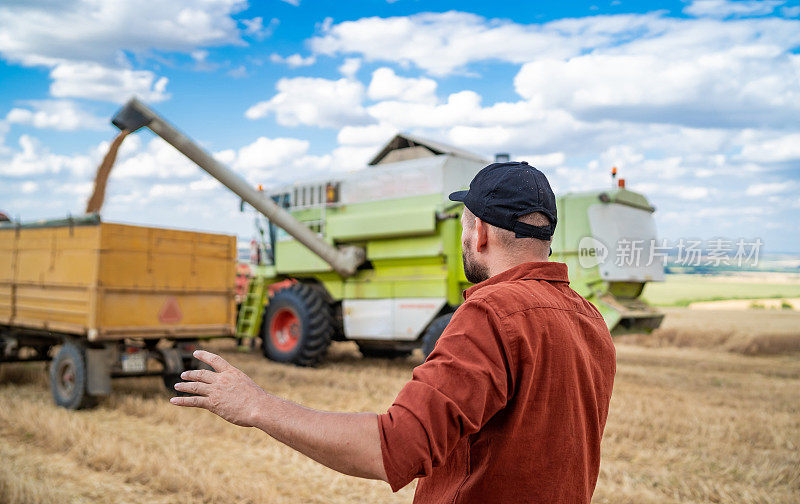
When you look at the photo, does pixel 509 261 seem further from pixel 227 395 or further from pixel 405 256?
pixel 405 256

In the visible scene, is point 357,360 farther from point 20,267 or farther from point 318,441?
point 318,441

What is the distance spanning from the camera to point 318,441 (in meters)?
1.34

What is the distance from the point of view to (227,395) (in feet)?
4.70

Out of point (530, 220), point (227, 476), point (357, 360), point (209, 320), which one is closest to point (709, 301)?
point (357, 360)

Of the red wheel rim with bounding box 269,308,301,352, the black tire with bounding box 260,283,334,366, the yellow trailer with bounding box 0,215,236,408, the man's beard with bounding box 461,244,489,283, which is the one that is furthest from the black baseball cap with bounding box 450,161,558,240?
the red wheel rim with bounding box 269,308,301,352

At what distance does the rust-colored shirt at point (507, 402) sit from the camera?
1.31 m

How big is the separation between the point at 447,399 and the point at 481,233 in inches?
18.7

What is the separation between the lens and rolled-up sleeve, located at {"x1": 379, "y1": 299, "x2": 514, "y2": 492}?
1.29 m

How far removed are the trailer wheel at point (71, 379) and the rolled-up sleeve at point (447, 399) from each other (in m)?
6.04

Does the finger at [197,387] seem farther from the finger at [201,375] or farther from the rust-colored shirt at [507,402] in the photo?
the rust-colored shirt at [507,402]

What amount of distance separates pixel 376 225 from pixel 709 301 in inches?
784

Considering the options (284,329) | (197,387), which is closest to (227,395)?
Answer: (197,387)

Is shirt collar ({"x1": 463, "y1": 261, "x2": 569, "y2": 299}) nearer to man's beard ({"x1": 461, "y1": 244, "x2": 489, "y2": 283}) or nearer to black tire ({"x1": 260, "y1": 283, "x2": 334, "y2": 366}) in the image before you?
man's beard ({"x1": 461, "y1": 244, "x2": 489, "y2": 283})

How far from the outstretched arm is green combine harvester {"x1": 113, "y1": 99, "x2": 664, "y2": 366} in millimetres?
6418
